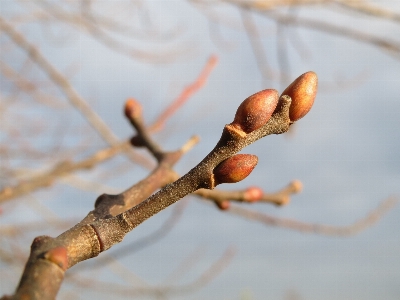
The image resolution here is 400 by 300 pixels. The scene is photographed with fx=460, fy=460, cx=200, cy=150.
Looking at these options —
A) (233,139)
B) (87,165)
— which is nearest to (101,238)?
(233,139)

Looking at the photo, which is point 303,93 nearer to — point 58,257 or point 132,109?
point 58,257

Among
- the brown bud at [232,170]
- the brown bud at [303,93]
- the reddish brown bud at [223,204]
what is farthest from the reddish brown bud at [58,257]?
the reddish brown bud at [223,204]

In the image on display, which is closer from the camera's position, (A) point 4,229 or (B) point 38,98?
(A) point 4,229

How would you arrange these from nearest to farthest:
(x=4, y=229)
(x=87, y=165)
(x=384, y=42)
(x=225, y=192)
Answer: (x=225, y=192)
(x=87, y=165)
(x=384, y=42)
(x=4, y=229)

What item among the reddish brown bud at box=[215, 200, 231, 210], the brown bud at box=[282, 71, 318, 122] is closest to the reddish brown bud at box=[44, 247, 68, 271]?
the brown bud at box=[282, 71, 318, 122]

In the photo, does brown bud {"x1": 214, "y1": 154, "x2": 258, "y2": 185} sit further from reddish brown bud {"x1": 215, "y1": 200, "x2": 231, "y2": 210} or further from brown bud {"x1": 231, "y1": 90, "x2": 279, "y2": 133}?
reddish brown bud {"x1": 215, "y1": 200, "x2": 231, "y2": 210}

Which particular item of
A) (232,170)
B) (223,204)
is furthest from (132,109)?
(232,170)

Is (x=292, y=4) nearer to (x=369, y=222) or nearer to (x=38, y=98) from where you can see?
(x=369, y=222)
